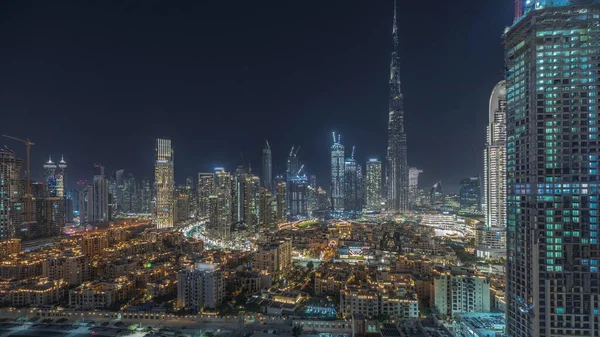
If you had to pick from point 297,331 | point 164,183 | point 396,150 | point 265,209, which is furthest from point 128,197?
point 297,331

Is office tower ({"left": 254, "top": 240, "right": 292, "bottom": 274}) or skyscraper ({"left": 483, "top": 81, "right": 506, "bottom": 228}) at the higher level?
skyscraper ({"left": 483, "top": 81, "right": 506, "bottom": 228})

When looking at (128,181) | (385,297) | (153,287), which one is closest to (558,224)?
(385,297)

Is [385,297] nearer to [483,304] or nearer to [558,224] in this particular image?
[483,304]

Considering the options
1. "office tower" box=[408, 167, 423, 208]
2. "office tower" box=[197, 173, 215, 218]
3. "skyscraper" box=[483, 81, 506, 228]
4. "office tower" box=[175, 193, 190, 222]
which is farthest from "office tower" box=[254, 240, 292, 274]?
"office tower" box=[408, 167, 423, 208]

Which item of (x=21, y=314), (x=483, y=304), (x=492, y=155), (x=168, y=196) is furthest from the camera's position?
(x=168, y=196)

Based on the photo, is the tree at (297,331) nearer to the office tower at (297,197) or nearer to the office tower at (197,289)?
the office tower at (197,289)

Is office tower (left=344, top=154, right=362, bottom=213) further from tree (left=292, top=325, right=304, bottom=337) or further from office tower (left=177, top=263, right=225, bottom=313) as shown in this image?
tree (left=292, top=325, right=304, bottom=337)

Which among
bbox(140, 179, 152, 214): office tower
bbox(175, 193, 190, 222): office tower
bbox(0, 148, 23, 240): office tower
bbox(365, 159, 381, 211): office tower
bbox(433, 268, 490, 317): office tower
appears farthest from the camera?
bbox(365, 159, 381, 211): office tower
